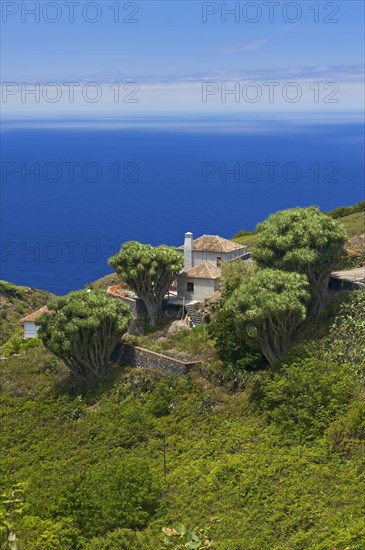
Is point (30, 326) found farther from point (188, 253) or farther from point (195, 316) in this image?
point (195, 316)

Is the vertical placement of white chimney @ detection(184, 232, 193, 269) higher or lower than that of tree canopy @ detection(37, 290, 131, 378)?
higher

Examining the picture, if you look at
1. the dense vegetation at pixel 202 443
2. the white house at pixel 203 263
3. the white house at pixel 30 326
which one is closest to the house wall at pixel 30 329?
the white house at pixel 30 326

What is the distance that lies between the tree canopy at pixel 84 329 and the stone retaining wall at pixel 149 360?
1.08 metres

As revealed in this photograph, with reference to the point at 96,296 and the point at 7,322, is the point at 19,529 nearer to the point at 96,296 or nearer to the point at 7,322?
the point at 96,296

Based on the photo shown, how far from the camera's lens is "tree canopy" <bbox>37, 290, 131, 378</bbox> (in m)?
44.9

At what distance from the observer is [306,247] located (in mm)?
44844

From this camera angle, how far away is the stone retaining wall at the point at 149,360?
146 ft

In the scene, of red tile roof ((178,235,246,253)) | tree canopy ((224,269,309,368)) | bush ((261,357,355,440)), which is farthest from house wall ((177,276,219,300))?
bush ((261,357,355,440))

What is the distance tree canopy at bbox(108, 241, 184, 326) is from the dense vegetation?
249 cm

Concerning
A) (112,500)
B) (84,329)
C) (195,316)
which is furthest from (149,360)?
(112,500)

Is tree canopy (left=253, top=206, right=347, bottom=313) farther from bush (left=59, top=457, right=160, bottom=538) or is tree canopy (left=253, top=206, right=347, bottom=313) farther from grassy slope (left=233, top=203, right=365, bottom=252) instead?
bush (left=59, top=457, right=160, bottom=538)

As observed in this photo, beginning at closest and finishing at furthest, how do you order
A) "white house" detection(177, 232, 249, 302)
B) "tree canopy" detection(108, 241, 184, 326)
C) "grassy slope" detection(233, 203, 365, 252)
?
"tree canopy" detection(108, 241, 184, 326) → "white house" detection(177, 232, 249, 302) → "grassy slope" detection(233, 203, 365, 252)

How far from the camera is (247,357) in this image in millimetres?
43125

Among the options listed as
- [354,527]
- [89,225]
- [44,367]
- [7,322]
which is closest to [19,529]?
[354,527]
